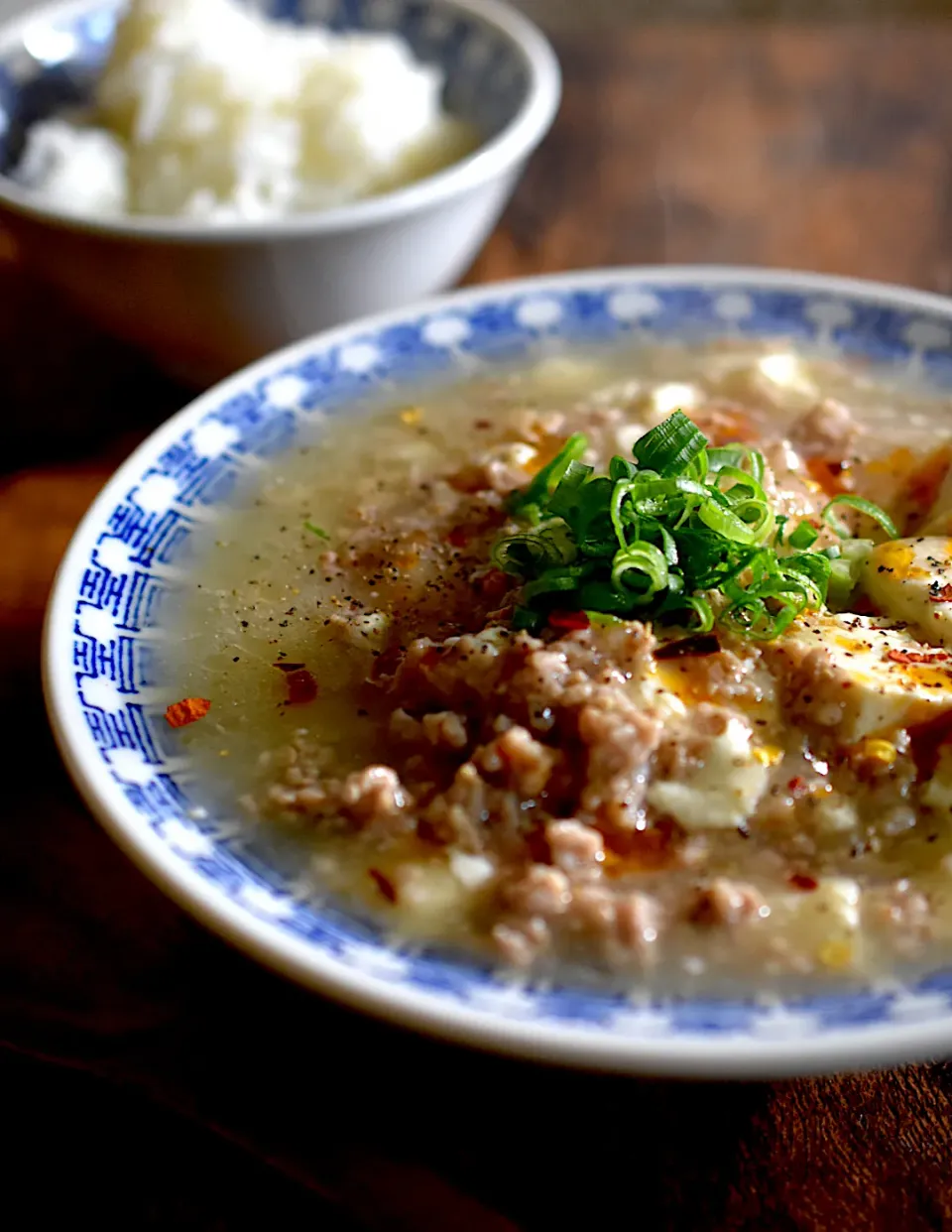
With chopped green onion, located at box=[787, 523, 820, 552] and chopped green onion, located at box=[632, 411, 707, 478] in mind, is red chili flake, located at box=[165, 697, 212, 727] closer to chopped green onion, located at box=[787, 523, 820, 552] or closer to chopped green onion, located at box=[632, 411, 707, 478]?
chopped green onion, located at box=[632, 411, 707, 478]

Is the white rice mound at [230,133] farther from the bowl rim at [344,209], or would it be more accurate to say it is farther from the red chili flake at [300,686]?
the red chili flake at [300,686]

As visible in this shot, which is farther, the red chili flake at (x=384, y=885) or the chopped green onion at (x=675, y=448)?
the chopped green onion at (x=675, y=448)

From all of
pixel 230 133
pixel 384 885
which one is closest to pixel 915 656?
pixel 384 885

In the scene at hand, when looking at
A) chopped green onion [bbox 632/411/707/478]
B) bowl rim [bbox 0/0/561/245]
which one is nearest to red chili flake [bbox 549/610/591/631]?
chopped green onion [bbox 632/411/707/478]

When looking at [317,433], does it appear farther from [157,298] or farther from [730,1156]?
[730,1156]

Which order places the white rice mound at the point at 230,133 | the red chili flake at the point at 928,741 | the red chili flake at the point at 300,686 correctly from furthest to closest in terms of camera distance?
the white rice mound at the point at 230,133 < the red chili flake at the point at 300,686 < the red chili flake at the point at 928,741

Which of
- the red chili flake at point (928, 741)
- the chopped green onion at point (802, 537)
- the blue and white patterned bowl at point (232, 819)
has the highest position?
the chopped green onion at point (802, 537)

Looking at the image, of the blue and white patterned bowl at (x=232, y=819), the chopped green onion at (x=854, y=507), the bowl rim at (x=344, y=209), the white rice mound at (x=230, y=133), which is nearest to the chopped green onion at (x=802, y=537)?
the chopped green onion at (x=854, y=507)

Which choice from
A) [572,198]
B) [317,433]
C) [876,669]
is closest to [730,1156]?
[876,669]
